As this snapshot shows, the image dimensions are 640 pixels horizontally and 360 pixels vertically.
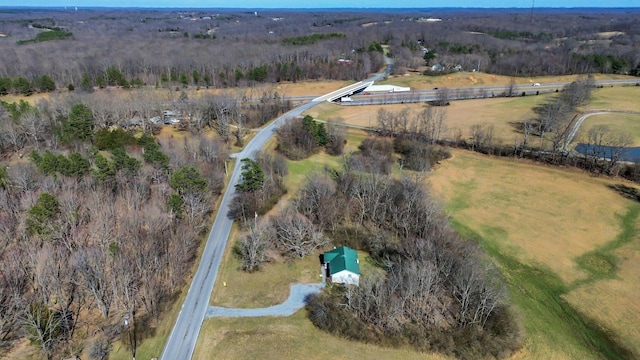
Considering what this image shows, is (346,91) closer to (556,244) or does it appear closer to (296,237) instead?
(296,237)

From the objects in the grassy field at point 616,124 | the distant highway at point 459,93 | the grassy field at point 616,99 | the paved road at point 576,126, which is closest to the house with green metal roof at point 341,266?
the paved road at point 576,126

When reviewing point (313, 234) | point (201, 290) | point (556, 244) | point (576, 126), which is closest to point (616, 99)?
point (576, 126)

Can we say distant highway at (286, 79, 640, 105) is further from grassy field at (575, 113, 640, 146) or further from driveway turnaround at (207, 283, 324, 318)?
driveway turnaround at (207, 283, 324, 318)

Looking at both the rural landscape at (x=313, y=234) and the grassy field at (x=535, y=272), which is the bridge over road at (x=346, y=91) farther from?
the grassy field at (x=535, y=272)

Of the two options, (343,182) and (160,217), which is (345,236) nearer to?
(343,182)

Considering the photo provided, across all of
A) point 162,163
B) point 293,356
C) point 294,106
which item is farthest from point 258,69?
point 293,356

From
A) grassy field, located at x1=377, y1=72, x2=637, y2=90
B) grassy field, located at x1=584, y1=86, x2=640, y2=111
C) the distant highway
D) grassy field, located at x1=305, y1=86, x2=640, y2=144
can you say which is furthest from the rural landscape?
grassy field, located at x1=377, y1=72, x2=637, y2=90
